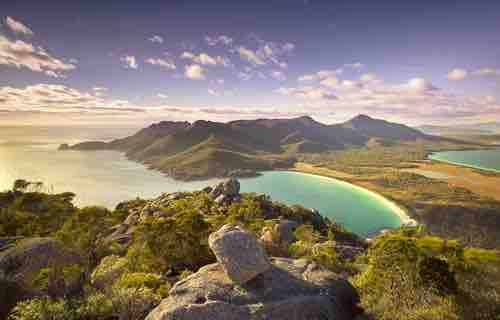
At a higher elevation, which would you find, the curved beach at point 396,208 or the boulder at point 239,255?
the boulder at point 239,255

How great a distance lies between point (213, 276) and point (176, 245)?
47.7ft

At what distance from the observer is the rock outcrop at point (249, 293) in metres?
12.8

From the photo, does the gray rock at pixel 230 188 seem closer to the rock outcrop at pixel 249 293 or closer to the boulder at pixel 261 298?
the rock outcrop at pixel 249 293

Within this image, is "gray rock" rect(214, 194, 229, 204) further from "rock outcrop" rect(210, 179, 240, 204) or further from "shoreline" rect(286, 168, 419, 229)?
"shoreline" rect(286, 168, 419, 229)

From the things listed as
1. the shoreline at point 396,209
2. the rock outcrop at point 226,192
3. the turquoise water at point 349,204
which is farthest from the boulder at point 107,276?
the shoreline at point 396,209

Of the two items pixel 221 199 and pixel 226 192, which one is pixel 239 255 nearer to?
pixel 221 199

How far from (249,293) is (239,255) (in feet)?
7.03

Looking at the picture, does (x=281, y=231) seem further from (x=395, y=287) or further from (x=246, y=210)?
(x=395, y=287)

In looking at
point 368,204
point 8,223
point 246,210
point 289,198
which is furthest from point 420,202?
point 8,223

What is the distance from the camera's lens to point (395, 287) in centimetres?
1589

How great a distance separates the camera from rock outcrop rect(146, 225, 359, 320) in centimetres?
1280

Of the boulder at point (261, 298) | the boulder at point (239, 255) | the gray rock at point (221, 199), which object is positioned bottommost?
the gray rock at point (221, 199)

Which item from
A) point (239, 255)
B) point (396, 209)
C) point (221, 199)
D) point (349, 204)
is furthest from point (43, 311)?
point (349, 204)

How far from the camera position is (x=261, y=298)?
13.7 meters
